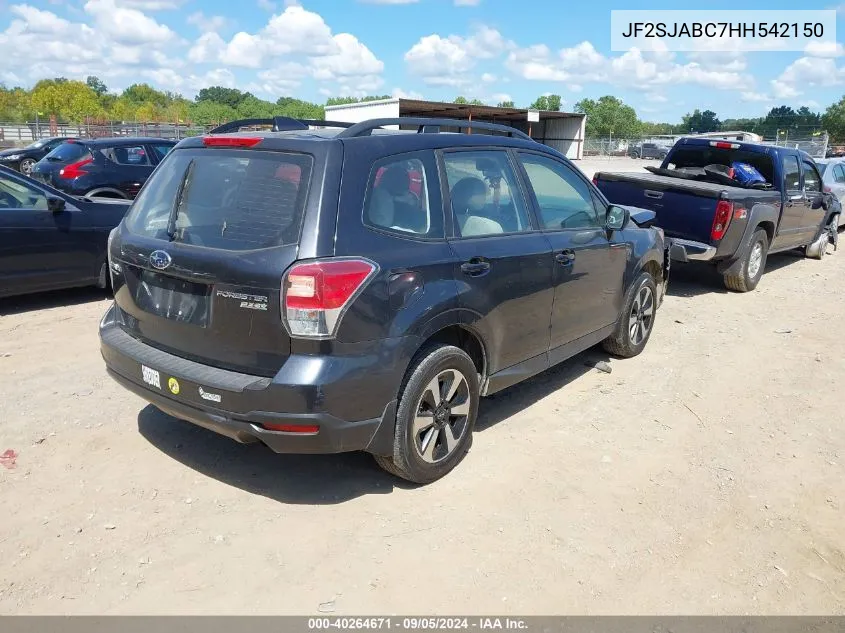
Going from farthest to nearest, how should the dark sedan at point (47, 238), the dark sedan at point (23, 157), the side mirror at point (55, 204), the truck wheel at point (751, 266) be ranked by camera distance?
the dark sedan at point (23, 157), the truck wheel at point (751, 266), the side mirror at point (55, 204), the dark sedan at point (47, 238)

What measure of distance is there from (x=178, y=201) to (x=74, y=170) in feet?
31.4

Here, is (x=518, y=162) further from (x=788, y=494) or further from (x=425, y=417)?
(x=788, y=494)

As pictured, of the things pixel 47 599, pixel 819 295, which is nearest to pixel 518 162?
pixel 47 599

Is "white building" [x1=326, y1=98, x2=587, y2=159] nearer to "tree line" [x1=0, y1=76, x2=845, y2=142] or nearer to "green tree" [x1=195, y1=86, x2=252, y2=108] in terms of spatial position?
"tree line" [x1=0, y1=76, x2=845, y2=142]

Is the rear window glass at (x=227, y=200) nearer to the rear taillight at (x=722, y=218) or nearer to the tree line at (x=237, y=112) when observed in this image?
the rear taillight at (x=722, y=218)

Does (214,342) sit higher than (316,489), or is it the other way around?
(214,342)

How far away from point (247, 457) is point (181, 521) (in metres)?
0.72

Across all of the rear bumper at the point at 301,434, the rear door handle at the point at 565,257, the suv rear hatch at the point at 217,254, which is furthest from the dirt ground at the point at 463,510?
the rear door handle at the point at 565,257

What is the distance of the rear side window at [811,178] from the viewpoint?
1009 cm

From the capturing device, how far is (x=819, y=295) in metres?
9.02

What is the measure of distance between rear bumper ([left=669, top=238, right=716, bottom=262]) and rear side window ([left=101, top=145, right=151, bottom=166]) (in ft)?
30.2

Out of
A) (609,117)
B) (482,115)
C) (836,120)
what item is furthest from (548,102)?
(482,115)

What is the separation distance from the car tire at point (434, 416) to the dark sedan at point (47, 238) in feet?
16.5

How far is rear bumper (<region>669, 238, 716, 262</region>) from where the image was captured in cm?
802
